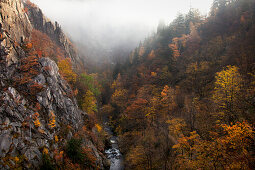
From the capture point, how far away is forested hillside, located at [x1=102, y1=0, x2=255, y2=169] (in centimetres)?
1295

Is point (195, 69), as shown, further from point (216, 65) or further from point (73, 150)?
point (73, 150)

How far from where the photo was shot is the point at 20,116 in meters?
15.9

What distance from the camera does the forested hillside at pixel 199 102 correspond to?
42.5 ft

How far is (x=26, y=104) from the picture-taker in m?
17.6

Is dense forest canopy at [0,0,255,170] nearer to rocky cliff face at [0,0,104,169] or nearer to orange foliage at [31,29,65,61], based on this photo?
rocky cliff face at [0,0,104,169]

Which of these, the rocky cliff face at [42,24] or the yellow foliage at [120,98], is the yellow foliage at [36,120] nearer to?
the rocky cliff face at [42,24]

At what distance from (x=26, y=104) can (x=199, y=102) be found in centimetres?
3124

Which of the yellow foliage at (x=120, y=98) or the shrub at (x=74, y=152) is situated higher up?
the shrub at (x=74, y=152)

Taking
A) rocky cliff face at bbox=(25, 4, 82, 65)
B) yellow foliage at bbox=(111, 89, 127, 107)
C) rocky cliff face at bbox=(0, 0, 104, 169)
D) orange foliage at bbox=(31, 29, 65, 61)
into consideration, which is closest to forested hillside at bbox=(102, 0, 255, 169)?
yellow foliage at bbox=(111, 89, 127, 107)

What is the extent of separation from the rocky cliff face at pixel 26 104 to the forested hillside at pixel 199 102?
14.9m

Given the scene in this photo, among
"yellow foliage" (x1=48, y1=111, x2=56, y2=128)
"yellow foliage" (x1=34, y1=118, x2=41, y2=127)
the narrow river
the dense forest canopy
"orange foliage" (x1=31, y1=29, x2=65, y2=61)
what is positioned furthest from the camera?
the narrow river

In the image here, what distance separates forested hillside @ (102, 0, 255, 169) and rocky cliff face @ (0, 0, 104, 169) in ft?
49.0

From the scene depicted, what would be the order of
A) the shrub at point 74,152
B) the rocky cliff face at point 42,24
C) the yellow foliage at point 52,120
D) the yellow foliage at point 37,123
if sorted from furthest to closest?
the rocky cliff face at point 42,24, the yellow foliage at point 52,120, the shrub at point 74,152, the yellow foliage at point 37,123

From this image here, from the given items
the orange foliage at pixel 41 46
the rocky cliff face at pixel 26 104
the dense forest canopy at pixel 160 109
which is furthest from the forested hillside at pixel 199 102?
the orange foliage at pixel 41 46
